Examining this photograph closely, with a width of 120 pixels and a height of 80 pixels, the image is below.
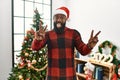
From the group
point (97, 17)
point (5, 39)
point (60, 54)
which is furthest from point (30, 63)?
point (97, 17)

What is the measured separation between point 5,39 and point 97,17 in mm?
1624

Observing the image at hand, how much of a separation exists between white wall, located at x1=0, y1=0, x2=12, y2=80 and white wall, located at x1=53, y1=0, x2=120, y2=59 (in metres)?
1.11

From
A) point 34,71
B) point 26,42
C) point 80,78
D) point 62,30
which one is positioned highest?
point 62,30

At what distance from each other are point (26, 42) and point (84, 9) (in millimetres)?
1347

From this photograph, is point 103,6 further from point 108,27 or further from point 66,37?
point 66,37

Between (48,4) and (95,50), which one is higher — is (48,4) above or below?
above

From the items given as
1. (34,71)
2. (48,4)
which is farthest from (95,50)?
(48,4)

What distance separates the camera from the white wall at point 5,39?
10.1 ft

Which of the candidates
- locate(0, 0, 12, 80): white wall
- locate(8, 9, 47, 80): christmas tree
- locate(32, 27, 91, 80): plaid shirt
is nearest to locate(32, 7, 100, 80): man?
locate(32, 27, 91, 80): plaid shirt

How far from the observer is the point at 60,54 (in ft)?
5.82

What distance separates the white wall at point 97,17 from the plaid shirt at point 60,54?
4.15ft

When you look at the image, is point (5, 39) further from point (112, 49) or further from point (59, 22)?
point (112, 49)

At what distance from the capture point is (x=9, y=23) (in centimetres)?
317

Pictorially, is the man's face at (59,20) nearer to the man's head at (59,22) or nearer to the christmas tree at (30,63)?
the man's head at (59,22)
